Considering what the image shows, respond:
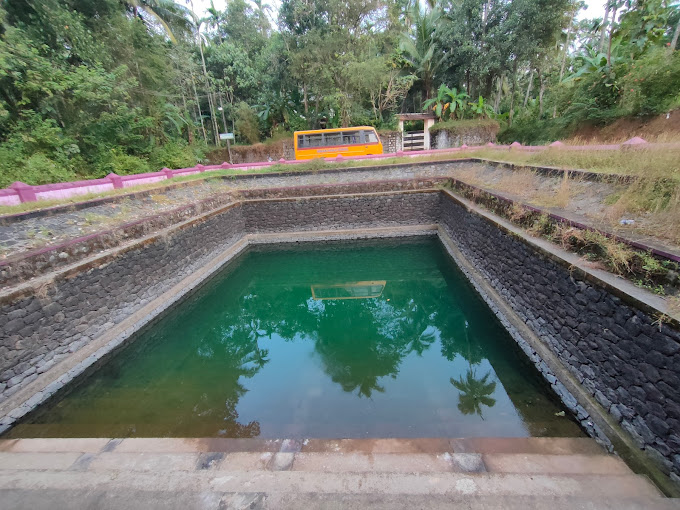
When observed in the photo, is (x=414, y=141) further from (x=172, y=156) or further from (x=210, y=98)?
(x=172, y=156)

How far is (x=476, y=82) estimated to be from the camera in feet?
58.2

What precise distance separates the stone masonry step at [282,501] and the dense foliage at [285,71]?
1021 centimetres

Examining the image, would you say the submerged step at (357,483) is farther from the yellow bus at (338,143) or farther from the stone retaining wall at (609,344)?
the yellow bus at (338,143)

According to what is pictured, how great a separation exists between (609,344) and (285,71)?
1845 cm

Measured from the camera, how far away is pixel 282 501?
179cm

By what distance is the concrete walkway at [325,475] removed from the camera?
179 cm

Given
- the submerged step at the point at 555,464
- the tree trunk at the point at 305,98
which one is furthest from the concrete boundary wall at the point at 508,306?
the tree trunk at the point at 305,98

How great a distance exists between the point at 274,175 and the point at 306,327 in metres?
6.89

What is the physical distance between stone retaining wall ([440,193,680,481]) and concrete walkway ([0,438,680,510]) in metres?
0.38

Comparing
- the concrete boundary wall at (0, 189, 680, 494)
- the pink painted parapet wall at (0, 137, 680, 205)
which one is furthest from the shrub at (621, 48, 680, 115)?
the concrete boundary wall at (0, 189, 680, 494)

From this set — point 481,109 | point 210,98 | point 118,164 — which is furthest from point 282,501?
point 210,98

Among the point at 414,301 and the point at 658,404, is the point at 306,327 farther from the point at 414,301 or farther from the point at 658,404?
the point at 658,404

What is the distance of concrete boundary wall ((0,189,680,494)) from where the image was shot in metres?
2.26

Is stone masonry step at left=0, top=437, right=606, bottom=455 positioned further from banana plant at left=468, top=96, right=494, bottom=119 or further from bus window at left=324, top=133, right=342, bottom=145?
banana plant at left=468, top=96, right=494, bottom=119
